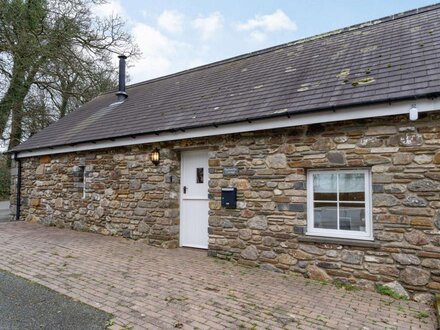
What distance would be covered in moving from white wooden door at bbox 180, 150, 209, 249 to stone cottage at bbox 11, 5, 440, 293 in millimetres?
31

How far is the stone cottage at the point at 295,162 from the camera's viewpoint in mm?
4500

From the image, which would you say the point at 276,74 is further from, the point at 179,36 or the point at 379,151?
the point at 179,36

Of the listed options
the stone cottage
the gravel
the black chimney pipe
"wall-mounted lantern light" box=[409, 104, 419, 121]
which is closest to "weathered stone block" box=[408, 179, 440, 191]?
the stone cottage

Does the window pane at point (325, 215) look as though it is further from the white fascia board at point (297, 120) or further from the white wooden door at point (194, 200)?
the white wooden door at point (194, 200)

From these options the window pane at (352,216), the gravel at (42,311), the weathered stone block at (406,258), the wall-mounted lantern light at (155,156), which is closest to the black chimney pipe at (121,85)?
the wall-mounted lantern light at (155,156)

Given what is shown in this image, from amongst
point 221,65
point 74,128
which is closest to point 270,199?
point 221,65

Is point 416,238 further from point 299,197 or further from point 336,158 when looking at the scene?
point 299,197

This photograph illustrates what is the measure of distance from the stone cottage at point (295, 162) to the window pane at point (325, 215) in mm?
16

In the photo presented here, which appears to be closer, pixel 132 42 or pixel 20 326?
pixel 20 326

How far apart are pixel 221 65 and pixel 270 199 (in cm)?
607

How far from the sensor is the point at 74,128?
10617 millimetres

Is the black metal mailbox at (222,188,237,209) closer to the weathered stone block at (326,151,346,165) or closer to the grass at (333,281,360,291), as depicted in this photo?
the weathered stone block at (326,151,346,165)

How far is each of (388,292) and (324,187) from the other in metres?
1.75

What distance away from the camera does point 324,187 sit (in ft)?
17.4
